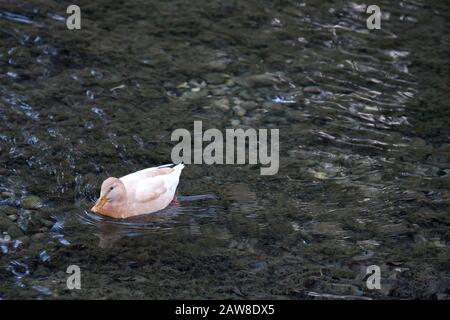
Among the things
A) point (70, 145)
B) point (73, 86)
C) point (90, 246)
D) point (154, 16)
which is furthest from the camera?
point (154, 16)

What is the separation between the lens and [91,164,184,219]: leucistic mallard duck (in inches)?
247

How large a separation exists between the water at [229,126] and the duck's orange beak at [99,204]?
0.23 ft

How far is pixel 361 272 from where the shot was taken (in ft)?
19.7

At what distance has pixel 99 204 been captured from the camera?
20.7ft

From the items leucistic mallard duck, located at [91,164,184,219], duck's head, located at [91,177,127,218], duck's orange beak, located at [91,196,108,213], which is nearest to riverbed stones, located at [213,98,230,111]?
leucistic mallard duck, located at [91,164,184,219]

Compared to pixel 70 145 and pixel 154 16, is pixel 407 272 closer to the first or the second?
pixel 70 145

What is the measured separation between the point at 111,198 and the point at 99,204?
0.46ft

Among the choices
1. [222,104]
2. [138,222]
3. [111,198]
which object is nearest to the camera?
[111,198]

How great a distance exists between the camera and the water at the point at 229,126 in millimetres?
5938

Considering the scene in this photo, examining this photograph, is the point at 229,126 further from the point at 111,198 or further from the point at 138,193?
the point at 111,198

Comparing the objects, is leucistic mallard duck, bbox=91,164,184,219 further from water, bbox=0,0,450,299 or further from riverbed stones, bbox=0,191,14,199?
riverbed stones, bbox=0,191,14,199

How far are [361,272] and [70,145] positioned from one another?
291cm

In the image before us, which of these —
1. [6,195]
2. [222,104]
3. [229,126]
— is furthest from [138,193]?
[222,104]
